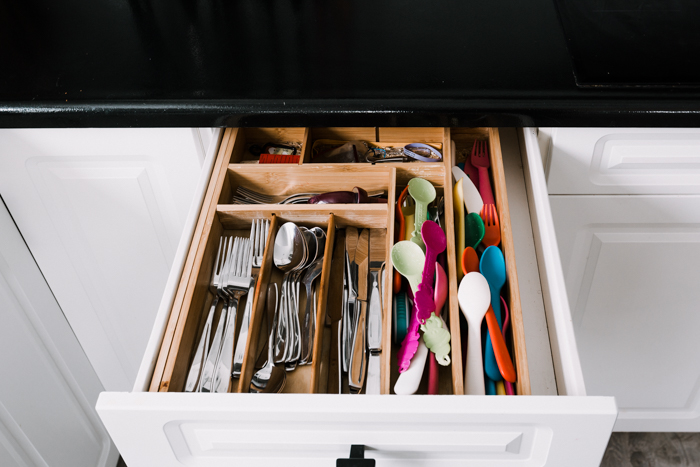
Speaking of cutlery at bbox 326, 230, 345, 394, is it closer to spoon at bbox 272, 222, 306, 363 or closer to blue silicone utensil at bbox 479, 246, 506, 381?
spoon at bbox 272, 222, 306, 363

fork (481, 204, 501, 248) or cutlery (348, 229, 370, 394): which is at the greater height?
fork (481, 204, 501, 248)

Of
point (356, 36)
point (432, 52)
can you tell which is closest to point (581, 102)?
point (432, 52)

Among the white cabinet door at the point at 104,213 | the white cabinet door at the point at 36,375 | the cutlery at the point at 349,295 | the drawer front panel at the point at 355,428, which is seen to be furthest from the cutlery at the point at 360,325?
the white cabinet door at the point at 36,375

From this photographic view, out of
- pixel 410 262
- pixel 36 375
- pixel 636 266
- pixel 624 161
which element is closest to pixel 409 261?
pixel 410 262

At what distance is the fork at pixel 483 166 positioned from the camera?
80 centimetres

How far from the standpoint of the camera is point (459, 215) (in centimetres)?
76

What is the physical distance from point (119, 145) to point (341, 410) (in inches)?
23.6

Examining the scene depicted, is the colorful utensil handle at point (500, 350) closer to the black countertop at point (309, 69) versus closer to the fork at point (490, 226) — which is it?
the fork at point (490, 226)

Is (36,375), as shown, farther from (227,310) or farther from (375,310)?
(375,310)

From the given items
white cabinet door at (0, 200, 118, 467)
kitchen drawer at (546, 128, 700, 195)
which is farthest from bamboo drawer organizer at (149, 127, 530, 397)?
white cabinet door at (0, 200, 118, 467)

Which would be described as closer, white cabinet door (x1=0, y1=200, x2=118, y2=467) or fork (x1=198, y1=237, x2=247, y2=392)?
fork (x1=198, y1=237, x2=247, y2=392)

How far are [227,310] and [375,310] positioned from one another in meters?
0.20

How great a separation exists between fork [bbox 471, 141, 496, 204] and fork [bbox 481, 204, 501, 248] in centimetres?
3

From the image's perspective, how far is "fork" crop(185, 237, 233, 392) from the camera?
65 cm
